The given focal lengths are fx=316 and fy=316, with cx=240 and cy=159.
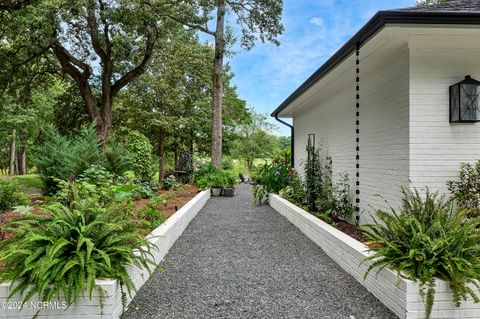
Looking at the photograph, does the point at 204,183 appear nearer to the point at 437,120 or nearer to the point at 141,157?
the point at 141,157

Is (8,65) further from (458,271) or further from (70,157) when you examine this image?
(458,271)

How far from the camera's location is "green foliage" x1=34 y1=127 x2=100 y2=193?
23.2ft

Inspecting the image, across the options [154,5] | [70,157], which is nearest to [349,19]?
[154,5]

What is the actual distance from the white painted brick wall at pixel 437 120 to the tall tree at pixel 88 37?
997 cm

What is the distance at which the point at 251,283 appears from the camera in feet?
10.9

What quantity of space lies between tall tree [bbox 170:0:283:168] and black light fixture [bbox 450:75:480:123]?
988 cm

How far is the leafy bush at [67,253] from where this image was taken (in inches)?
91.4

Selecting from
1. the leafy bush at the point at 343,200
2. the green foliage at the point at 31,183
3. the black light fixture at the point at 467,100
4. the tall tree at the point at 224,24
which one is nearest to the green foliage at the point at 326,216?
the leafy bush at the point at 343,200

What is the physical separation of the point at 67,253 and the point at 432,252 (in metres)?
2.94

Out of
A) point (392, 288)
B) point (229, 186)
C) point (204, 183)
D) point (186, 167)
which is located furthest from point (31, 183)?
point (392, 288)

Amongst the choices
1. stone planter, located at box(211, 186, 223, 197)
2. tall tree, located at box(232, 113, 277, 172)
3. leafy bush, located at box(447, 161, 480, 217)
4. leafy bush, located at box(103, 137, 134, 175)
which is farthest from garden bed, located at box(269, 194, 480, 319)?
tall tree, located at box(232, 113, 277, 172)

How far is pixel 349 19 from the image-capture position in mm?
16281

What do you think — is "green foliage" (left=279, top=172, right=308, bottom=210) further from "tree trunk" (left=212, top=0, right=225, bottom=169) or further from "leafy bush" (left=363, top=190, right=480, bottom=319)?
"tree trunk" (left=212, top=0, right=225, bottom=169)

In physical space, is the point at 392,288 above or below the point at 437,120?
below
